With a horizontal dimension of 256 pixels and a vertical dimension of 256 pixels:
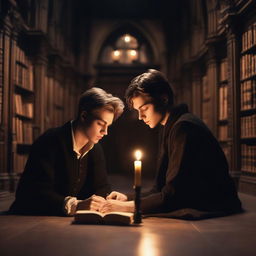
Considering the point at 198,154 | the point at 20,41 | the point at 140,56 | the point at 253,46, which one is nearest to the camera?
the point at 198,154

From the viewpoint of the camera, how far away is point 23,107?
7.99 metres

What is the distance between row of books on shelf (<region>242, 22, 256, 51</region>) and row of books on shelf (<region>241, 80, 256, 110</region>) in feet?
1.96

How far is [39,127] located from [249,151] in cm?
418

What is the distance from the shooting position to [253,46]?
6.22m

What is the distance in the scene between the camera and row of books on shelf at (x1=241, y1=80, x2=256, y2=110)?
20.9ft

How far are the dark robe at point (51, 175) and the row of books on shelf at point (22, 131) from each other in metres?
3.81

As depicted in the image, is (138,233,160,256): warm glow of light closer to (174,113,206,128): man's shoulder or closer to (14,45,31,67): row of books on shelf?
(174,113,206,128): man's shoulder

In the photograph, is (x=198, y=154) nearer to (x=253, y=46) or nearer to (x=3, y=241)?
(x=3, y=241)

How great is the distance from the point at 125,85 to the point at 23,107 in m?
5.54

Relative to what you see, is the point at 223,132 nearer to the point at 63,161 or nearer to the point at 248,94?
the point at 248,94

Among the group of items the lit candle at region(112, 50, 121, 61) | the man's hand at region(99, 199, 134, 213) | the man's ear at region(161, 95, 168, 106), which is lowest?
the man's hand at region(99, 199, 134, 213)

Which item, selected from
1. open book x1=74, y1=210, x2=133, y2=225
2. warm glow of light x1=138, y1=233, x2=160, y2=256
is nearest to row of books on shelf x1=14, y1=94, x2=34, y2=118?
open book x1=74, y1=210, x2=133, y2=225

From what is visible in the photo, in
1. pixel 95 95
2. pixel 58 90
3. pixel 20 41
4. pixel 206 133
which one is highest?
pixel 20 41

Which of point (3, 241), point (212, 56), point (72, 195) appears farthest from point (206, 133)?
point (212, 56)
